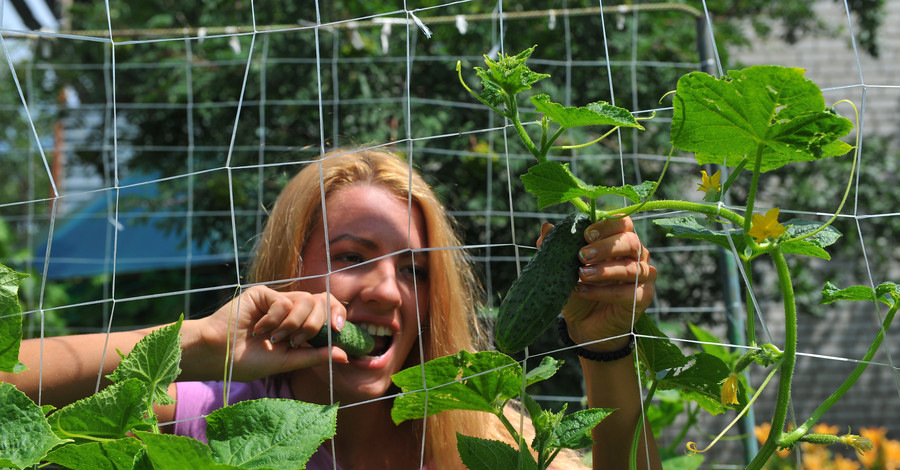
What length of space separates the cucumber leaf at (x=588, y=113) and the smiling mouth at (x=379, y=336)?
2.08ft

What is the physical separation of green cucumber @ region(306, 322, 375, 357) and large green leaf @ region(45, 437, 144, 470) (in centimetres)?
45

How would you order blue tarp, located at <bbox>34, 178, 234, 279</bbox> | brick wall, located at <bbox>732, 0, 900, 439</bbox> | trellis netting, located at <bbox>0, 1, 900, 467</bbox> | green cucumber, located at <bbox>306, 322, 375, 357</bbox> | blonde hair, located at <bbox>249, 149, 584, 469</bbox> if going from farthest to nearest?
1. brick wall, located at <bbox>732, 0, 900, 439</bbox>
2. blue tarp, located at <bbox>34, 178, 234, 279</bbox>
3. trellis netting, located at <bbox>0, 1, 900, 467</bbox>
4. blonde hair, located at <bbox>249, 149, 584, 469</bbox>
5. green cucumber, located at <bbox>306, 322, 375, 357</bbox>

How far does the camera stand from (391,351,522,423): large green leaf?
2.58ft

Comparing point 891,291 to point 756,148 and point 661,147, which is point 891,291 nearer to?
point 756,148

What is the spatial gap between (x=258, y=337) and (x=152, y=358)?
1.17ft

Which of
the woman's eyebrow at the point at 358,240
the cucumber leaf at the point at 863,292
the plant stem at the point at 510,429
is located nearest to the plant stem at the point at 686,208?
the cucumber leaf at the point at 863,292

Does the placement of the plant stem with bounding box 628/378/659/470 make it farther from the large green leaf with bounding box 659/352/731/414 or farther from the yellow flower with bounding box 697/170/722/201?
the yellow flower with bounding box 697/170/722/201

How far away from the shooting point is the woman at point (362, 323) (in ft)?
3.17

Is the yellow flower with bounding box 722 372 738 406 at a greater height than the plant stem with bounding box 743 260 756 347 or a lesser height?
lesser

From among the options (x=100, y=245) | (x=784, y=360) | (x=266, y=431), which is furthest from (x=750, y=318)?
(x=100, y=245)

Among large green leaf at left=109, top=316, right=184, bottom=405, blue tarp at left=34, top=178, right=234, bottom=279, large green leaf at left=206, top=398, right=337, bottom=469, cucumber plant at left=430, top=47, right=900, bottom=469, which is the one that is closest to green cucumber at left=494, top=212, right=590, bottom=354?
cucumber plant at left=430, top=47, right=900, bottom=469

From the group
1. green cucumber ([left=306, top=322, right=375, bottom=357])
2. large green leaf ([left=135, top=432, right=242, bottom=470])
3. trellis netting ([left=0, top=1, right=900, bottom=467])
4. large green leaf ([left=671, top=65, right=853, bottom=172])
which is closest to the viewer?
large green leaf ([left=135, top=432, right=242, bottom=470])

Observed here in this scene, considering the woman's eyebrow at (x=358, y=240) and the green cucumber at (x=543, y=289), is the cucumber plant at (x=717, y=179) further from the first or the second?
the woman's eyebrow at (x=358, y=240)

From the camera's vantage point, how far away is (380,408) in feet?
4.51
